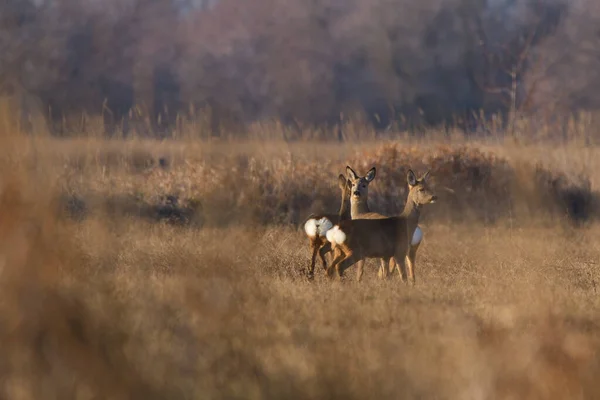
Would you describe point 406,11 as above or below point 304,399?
above

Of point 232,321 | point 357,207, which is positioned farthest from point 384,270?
point 232,321

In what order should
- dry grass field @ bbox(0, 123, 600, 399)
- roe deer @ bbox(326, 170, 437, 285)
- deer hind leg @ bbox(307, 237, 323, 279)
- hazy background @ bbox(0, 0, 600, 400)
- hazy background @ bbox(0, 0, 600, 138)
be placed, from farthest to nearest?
1. hazy background @ bbox(0, 0, 600, 138)
2. deer hind leg @ bbox(307, 237, 323, 279)
3. roe deer @ bbox(326, 170, 437, 285)
4. hazy background @ bbox(0, 0, 600, 400)
5. dry grass field @ bbox(0, 123, 600, 399)

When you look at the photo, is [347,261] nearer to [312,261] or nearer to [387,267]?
[312,261]

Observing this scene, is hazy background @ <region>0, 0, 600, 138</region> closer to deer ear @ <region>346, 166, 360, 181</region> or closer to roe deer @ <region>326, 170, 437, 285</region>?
deer ear @ <region>346, 166, 360, 181</region>

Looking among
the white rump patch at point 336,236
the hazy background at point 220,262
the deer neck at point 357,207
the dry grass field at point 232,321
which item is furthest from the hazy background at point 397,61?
the dry grass field at point 232,321

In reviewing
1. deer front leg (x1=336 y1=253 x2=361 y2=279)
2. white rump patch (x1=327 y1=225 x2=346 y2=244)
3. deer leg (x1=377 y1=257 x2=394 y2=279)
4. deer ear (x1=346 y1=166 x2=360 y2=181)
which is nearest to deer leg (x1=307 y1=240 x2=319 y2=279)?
deer front leg (x1=336 y1=253 x2=361 y2=279)

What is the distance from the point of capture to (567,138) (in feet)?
62.7

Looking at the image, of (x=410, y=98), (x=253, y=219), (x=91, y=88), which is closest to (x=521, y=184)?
(x=253, y=219)

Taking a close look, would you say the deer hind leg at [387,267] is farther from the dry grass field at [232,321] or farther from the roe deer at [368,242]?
the dry grass field at [232,321]

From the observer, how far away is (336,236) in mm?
10398

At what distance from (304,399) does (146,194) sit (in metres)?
10.3

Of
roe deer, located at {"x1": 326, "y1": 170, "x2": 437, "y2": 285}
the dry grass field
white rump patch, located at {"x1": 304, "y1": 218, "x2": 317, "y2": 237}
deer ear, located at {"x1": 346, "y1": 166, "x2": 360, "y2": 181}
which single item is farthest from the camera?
deer ear, located at {"x1": 346, "y1": 166, "x2": 360, "y2": 181}

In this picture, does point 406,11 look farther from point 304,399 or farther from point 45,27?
point 304,399

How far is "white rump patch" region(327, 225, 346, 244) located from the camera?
10.4 metres
